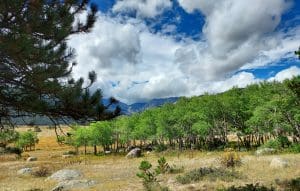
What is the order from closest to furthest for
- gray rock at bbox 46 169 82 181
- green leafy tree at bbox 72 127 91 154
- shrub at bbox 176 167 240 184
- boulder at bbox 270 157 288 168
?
1. shrub at bbox 176 167 240 184
2. boulder at bbox 270 157 288 168
3. gray rock at bbox 46 169 82 181
4. green leafy tree at bbox 72 127 91 154

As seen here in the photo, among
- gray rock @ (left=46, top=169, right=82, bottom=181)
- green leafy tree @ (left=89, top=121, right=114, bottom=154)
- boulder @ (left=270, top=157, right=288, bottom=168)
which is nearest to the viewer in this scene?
boulder @ (left=270, top=157, right=288, bottom=168)

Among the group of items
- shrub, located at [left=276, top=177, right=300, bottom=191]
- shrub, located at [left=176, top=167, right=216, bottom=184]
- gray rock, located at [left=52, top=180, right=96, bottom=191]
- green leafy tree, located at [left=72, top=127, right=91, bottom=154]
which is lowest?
gray rock, located at [left=52, top=180, right=96, bottom=191]

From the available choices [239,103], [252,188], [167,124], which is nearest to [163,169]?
[252,188]

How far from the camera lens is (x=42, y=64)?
12.0 m

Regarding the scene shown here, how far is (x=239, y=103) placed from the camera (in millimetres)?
84188

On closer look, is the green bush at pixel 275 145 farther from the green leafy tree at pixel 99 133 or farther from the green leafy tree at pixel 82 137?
the green leafy tree at pixel 82 137

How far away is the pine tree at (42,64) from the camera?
10656 mm

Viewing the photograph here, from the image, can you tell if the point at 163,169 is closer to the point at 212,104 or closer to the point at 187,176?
the point at 187,176

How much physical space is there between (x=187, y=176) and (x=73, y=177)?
12.2 m

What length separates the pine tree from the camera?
35.0 feet

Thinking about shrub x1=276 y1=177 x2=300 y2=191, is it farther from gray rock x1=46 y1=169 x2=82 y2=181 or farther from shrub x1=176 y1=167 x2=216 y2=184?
gray rock x1=46 y1=169 x2=82 y2=181

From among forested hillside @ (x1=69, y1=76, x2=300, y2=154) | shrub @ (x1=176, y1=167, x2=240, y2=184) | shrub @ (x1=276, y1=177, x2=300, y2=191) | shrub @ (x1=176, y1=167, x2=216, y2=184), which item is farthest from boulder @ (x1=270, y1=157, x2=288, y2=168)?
forested hillside @ (x1=69, y1=76, x2=300, y2=154)

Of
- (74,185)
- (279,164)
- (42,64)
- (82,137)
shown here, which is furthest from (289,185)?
(82,137)

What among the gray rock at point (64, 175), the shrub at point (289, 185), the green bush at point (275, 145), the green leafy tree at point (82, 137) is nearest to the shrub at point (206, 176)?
the shrub at point (289, 185)
